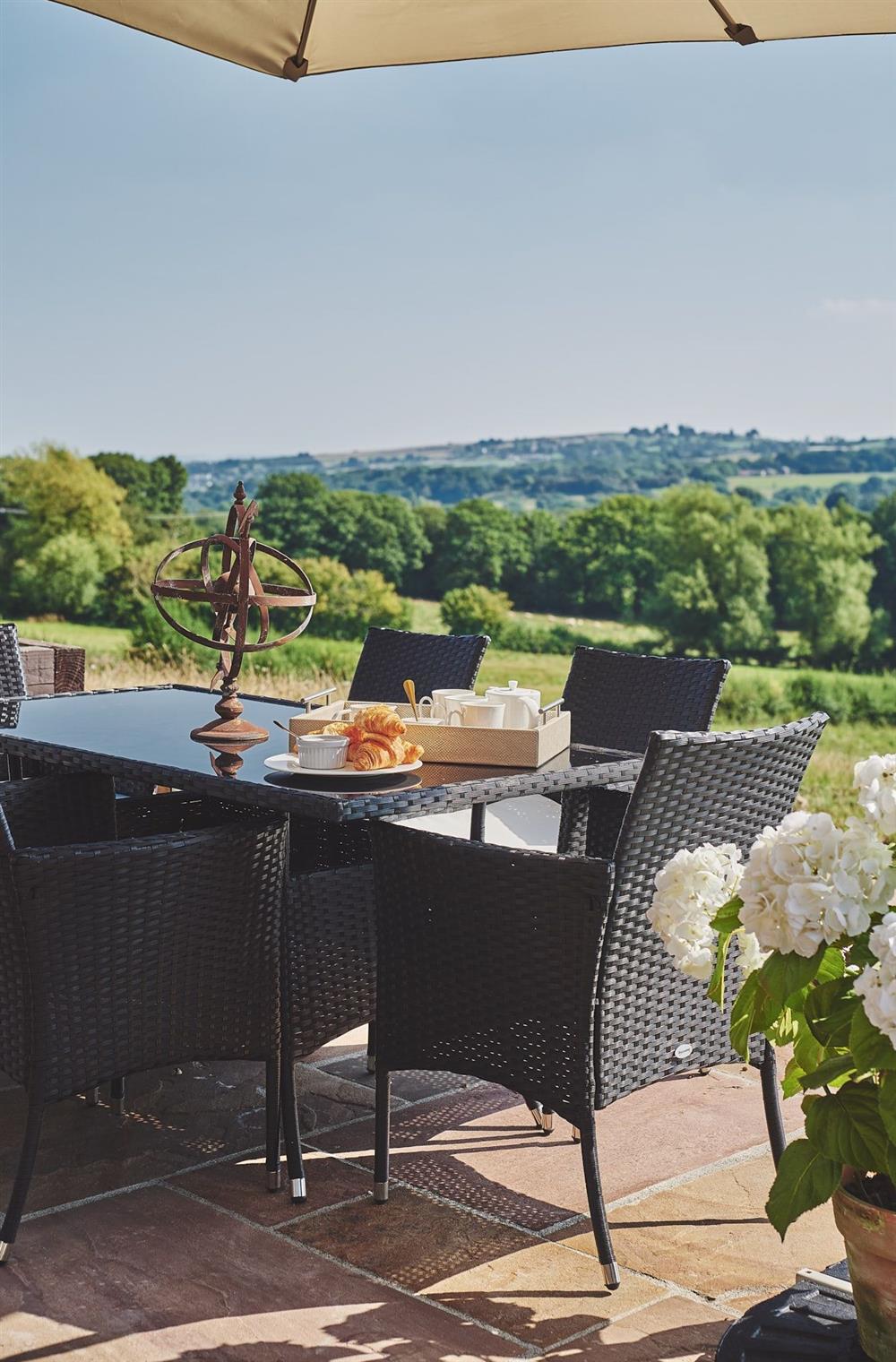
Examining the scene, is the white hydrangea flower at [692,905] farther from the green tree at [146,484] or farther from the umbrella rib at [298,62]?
the green tree at [146,484]

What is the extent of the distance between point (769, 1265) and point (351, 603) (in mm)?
12847

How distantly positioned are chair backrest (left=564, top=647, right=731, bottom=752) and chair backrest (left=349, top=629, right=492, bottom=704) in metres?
0.28

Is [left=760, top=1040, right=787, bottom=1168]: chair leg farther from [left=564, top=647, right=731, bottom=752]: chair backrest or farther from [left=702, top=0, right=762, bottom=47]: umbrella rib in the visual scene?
[left=702, top=0, right=762, bottom=47]: umbrella rib

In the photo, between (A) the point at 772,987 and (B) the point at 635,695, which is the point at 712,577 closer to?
(B) the point at 635,695

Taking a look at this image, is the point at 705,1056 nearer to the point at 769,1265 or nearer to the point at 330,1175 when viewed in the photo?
the point at 769,1265

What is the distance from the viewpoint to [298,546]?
15.1m

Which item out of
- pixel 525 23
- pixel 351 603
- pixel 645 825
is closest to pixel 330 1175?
pixel 645 825

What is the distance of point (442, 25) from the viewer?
3.06 metres

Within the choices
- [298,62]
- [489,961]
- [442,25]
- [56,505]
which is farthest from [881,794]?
[56,505]

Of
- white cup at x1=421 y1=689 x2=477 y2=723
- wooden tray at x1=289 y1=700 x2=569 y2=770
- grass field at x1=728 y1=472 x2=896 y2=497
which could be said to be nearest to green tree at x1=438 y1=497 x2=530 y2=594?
grass field at x1=728 y1=472 x2=896 y2=497

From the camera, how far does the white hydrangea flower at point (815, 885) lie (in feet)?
5.09

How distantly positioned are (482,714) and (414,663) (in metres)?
1.18

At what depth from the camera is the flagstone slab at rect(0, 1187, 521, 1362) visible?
2.06 metres

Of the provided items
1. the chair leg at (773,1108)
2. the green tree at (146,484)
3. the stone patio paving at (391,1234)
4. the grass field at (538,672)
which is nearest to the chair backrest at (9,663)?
the stone patio paving at (391,1234)
